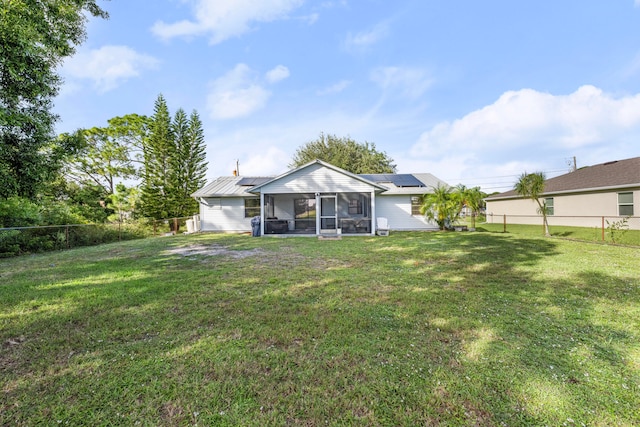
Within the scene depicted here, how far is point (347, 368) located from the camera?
2.42m

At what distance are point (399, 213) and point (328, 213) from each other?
14.8 feet

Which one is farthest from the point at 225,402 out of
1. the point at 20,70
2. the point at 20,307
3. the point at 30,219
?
the point at 30,219

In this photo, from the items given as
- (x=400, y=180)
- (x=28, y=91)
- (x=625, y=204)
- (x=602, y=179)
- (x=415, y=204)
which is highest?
(x=28, y=91)

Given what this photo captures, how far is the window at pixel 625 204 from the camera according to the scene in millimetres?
13273

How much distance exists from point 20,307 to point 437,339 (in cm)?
608

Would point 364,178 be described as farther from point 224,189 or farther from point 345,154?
point 345,154

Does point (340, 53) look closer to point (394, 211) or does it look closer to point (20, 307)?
point (394, 211)

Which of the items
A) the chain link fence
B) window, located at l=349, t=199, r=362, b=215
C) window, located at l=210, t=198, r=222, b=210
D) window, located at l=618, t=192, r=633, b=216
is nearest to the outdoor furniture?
window, located at l=210, t=198, r=222, b=210

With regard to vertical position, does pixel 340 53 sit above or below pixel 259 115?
above

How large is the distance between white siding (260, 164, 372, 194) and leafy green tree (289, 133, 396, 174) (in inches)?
685

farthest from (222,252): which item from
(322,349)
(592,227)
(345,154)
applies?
(345,154)

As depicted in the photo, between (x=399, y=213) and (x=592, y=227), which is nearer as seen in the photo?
(x=592, y=227)

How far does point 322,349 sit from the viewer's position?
274 cm

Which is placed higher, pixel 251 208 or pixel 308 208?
pixel 251 208
